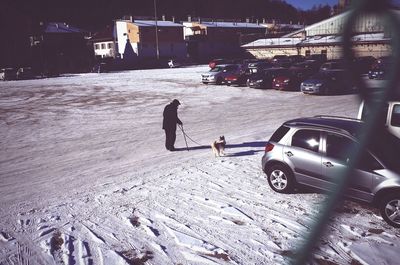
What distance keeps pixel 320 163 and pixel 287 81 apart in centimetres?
1944

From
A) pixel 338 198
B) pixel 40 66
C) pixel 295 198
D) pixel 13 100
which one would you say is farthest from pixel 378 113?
pixel 40 66

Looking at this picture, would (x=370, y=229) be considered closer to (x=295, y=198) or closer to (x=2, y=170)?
(x=295, y=198)

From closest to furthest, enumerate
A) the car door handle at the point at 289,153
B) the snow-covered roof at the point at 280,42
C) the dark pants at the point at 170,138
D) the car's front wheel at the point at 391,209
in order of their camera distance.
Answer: the car's front wheel at the point at 391,209, the car door handle at the point at 289,153, the dark pants at the point at 170,138, the snow-covered roof at the point at 280,42

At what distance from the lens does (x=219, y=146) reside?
10.9 metres

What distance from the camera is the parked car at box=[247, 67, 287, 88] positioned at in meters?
27.0

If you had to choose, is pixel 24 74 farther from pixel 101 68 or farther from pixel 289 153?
pixel 289 153

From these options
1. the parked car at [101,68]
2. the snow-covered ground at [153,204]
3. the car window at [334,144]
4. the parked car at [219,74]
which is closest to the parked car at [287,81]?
the parked car at [219,74]

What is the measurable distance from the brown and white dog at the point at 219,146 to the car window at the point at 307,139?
3168 mm

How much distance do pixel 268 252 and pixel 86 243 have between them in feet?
10.6

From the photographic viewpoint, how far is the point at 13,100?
2464 cm

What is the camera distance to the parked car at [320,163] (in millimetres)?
6410

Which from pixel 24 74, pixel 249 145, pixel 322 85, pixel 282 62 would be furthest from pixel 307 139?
pixel 24 74

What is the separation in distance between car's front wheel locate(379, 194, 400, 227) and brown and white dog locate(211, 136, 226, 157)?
207 inches

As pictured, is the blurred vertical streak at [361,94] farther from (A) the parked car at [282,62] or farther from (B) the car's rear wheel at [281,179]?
(A) the parked car at [282,62]
